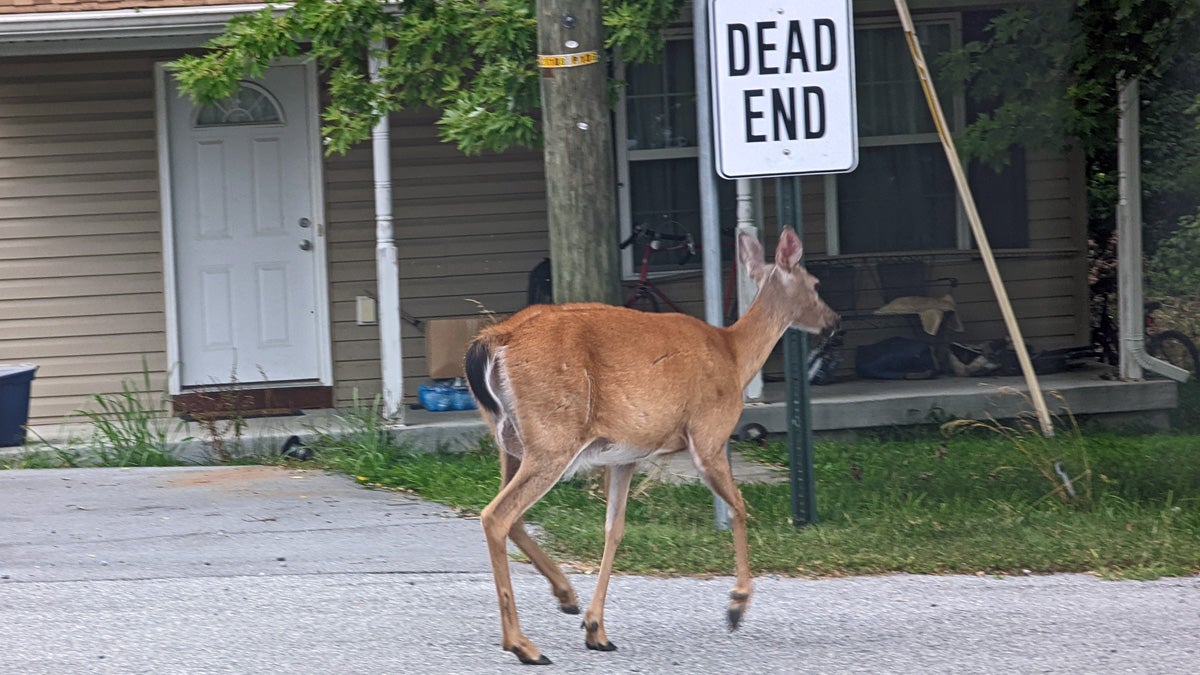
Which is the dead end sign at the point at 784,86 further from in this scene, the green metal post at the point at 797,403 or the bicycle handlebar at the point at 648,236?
the bicycle handlebar at the point at 648,236

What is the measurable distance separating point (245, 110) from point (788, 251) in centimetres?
710

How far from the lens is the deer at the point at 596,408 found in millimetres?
5062

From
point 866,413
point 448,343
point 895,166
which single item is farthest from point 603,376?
point 895,166

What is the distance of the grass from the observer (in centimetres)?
660

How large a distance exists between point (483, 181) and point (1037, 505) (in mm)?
5755

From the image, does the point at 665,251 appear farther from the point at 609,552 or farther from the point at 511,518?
the point at 511,518

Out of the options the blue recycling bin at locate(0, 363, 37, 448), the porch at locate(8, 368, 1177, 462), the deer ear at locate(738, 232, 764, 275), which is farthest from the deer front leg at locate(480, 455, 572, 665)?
the blue recycling bin at locate(0, 363, 37, 448)

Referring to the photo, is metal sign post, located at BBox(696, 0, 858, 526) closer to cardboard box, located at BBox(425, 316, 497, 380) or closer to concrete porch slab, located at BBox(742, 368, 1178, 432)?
concrete porch slab, located at BBox(742, 368, 1178, 432)

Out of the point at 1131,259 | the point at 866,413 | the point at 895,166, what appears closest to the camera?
the point at 866,413

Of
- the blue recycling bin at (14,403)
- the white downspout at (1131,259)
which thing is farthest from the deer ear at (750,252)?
the blue recycling bin at (14,403)

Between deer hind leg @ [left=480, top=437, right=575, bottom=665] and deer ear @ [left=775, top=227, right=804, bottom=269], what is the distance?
4.61 feet

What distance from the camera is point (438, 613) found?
591cm

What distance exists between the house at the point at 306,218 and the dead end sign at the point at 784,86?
4.95 meters

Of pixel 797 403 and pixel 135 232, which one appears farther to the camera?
pixel 135 232
